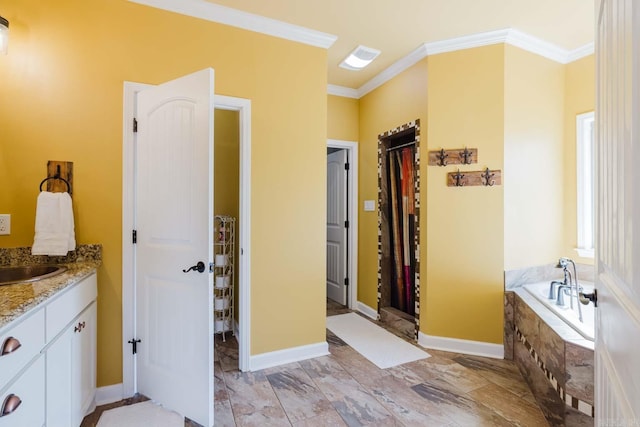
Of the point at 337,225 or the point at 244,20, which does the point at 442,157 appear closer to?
the point at 337,225

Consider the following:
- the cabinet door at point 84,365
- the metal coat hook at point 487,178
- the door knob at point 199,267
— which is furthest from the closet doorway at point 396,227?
the cabinet door at point 84,365

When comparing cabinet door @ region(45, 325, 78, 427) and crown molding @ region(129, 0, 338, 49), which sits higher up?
crown molding @ region(129, 0, 338, 49)

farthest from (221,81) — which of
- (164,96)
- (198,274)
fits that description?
(198,274)

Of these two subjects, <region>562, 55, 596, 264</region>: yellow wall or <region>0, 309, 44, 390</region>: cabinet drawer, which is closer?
<region>0, 309, 44, 390</region>: cabinet drawer

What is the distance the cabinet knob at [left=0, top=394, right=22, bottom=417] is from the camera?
1013 mm

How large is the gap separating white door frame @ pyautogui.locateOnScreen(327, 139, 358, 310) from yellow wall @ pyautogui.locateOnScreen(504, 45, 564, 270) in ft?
5.51

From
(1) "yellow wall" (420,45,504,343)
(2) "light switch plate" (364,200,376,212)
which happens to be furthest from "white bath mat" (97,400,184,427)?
(2) "light switch plate" (364,200,376,212)

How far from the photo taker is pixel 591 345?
1.66 metres

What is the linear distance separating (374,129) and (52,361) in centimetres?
336

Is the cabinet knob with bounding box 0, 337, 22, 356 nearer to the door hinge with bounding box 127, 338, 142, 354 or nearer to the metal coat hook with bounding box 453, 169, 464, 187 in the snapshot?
the door hinge with bounding box 127, 338, 142, 354

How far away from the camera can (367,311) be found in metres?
3.74

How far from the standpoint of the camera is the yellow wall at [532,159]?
270 cm

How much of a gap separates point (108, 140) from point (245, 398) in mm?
1920

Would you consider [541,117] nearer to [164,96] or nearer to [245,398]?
[164,96]
